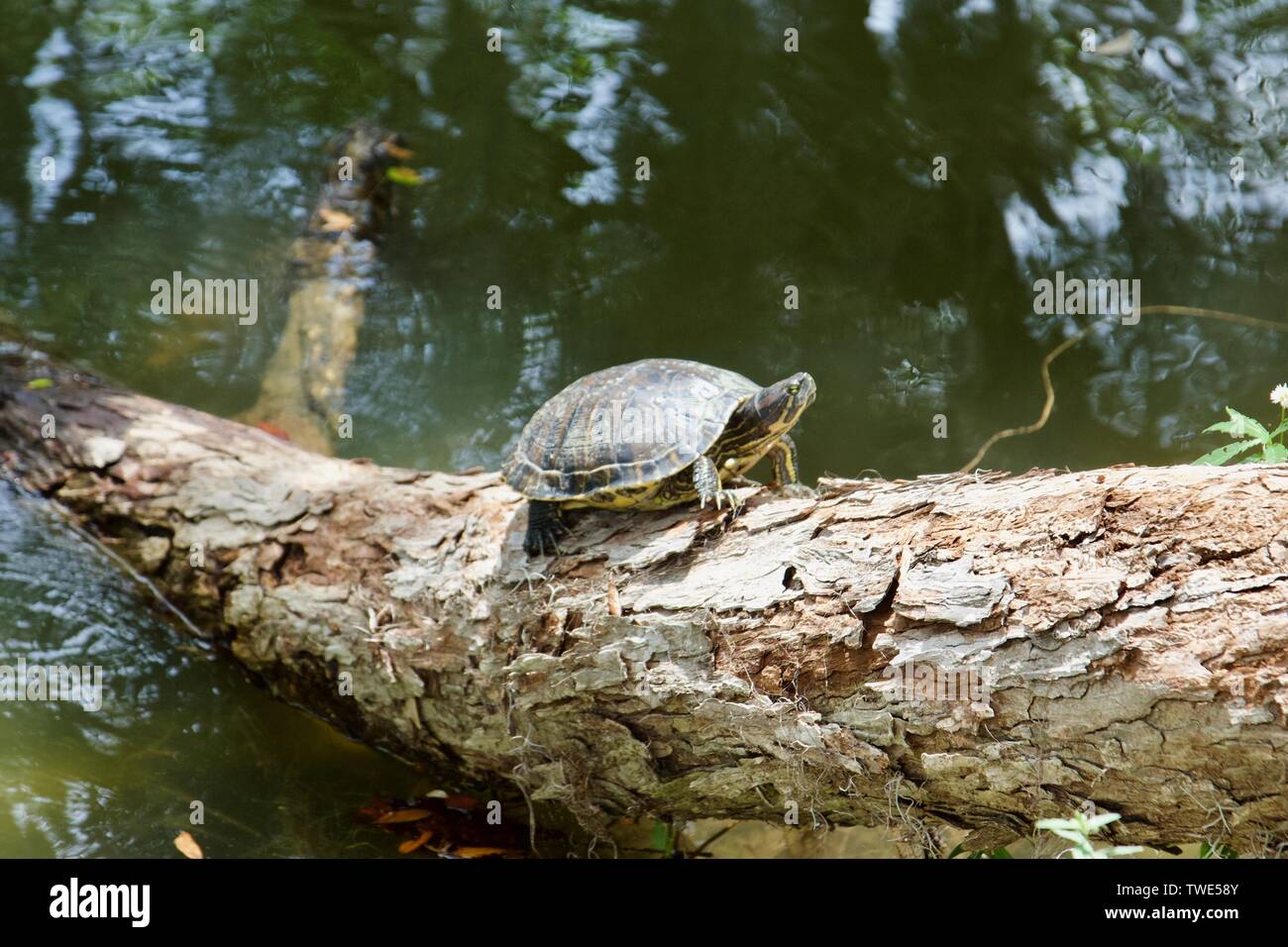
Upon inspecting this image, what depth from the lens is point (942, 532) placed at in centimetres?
266

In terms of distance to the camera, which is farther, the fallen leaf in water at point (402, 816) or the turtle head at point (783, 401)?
the fallen leaf in water at point (402, 816)

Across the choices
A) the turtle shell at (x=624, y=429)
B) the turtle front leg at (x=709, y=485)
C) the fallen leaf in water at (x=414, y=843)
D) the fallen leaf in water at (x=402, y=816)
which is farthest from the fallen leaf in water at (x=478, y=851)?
the turtle front leg at (x=709, y=485)

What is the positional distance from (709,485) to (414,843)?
191 cm

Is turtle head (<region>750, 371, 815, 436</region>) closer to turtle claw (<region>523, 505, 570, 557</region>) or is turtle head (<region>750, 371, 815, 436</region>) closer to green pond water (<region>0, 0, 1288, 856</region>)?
turtle claw (<region>523, 505, 570, 557</region>)

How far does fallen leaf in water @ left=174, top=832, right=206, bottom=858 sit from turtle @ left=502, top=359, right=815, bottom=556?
176 centimetres

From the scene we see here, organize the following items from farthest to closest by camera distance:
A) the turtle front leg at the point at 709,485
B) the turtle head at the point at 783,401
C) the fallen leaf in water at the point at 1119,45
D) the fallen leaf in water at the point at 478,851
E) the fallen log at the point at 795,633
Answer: the fallen leaf in water at the point at 1119,45
the fallen leaf in water at the point at 478,851
the turtle head at the point at 783,401
the turtle front leg at the point at 709,485
the fallen log at the point at 795,633

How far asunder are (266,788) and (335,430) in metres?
2.36

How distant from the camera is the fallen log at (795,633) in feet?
7.32

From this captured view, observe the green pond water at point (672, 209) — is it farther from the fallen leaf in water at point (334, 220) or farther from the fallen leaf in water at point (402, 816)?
the fallen leaf in water at point (402, 816)

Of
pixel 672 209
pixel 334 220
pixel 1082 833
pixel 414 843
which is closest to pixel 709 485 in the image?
pixel 1082 833

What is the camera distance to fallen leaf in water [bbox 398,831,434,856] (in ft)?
12.3

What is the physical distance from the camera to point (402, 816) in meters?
3.89

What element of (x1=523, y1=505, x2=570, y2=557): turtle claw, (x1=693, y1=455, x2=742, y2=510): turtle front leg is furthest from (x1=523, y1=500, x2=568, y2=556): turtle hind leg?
(x1=693, y1=455, x2=742, y2=510): turtle front leg

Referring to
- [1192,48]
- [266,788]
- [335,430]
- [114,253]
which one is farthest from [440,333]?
[1192,48]
